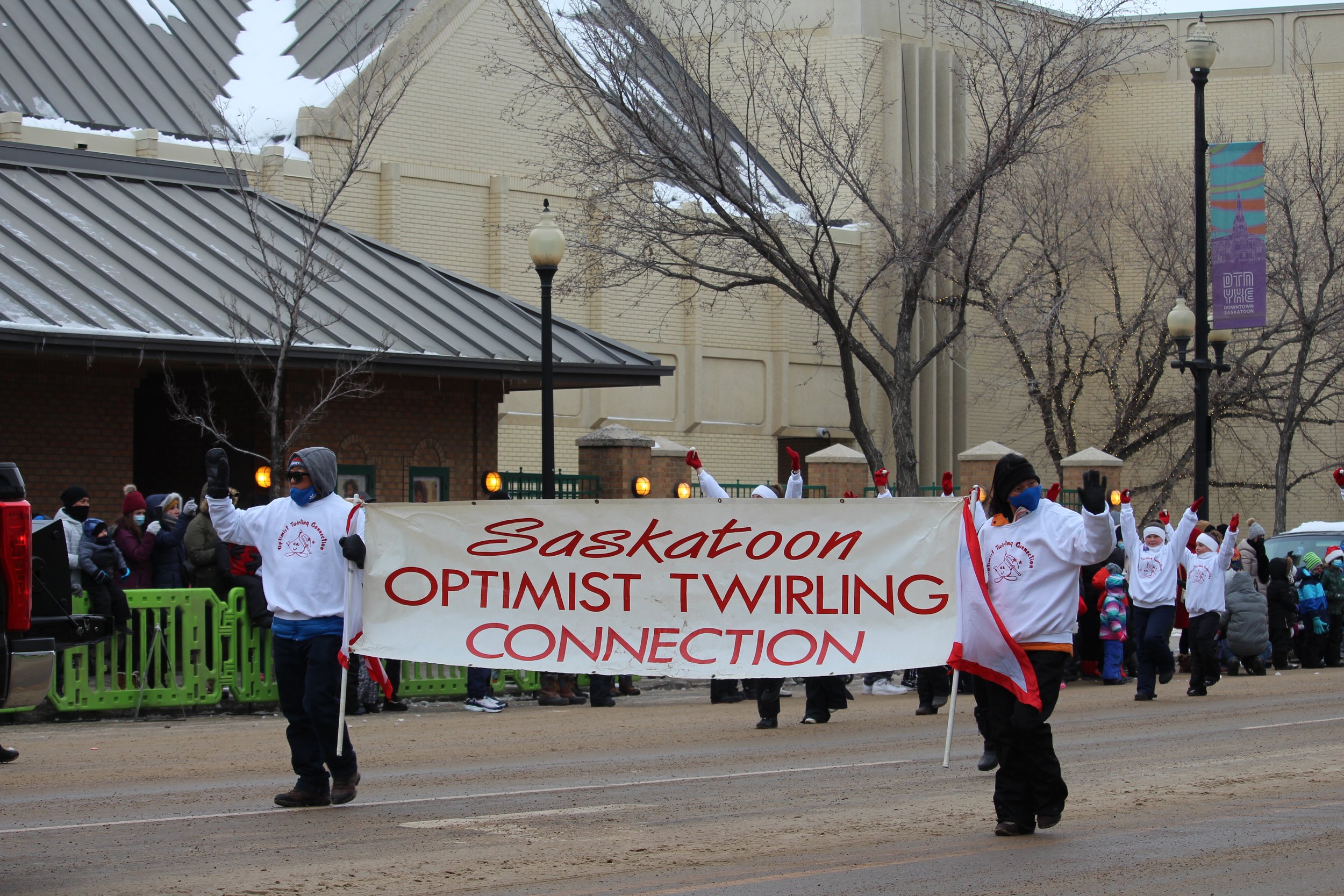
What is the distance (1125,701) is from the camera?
17859 mm

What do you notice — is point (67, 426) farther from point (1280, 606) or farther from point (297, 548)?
point (1280, 606)

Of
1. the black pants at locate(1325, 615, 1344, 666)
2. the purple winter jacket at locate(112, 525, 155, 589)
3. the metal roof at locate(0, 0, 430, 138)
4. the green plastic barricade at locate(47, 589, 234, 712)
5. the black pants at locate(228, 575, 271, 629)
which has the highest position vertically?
the metal roof at locate(0, 0, 430, 138)

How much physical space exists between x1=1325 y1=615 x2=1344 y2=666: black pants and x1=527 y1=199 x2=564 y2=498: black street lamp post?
12.3m

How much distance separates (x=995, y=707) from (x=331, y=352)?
13.3 metres

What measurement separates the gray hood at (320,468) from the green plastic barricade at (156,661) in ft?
20.7

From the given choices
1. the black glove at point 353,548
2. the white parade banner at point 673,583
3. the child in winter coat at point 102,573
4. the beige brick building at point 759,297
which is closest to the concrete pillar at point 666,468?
the beige brick building at point 759,297

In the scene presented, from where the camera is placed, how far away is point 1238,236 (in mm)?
25141

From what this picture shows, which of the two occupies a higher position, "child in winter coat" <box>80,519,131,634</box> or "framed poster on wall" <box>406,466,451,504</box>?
"framed poster on wall" <box>406,466,451,504</box>

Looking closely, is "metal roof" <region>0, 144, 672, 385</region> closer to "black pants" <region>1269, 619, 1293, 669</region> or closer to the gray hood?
"black pants" <region>1269, 619, 1293, 669</region>

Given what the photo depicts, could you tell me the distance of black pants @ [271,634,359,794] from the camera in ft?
31.6

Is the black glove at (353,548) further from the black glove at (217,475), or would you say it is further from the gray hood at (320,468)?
the black glove at (217,475)

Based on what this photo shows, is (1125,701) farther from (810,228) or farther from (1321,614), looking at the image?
(810,228)

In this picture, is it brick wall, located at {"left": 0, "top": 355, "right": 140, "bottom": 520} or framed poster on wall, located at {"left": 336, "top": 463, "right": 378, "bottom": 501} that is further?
framed poster on wall, located at {"left": 336, "top": 463, "right": 378, "bottom": 501}

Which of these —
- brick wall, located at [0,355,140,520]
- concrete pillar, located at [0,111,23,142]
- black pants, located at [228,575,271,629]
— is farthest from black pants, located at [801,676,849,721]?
concrete pillar, located at [0,111,23,142]
